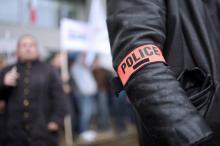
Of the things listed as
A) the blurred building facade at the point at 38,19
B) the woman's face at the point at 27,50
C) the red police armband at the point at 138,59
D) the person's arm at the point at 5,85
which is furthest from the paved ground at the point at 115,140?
the red police armband at the point at 138,59

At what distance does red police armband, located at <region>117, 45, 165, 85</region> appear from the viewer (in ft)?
3.45

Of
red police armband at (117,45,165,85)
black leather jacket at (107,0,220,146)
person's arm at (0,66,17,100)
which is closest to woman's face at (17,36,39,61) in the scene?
person's arm at (0,66,17,100)

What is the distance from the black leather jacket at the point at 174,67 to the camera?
0.98m

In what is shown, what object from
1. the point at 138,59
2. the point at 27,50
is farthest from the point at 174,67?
the point at 27,50

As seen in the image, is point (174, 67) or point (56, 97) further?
point (56, 97)

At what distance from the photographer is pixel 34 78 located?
4.57m

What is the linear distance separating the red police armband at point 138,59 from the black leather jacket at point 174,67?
12 mm

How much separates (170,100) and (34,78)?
3716 millimetres

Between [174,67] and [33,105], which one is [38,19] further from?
[174,67]

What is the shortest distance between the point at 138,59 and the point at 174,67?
0.56 feet

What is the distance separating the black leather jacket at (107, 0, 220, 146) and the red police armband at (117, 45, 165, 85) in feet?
0.04

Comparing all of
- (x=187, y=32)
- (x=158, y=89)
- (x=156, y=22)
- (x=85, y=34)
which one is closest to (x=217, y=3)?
(x=187, y=32)

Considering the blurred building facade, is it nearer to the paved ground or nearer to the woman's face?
the paved ground

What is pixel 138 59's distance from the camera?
1059 millimetres
